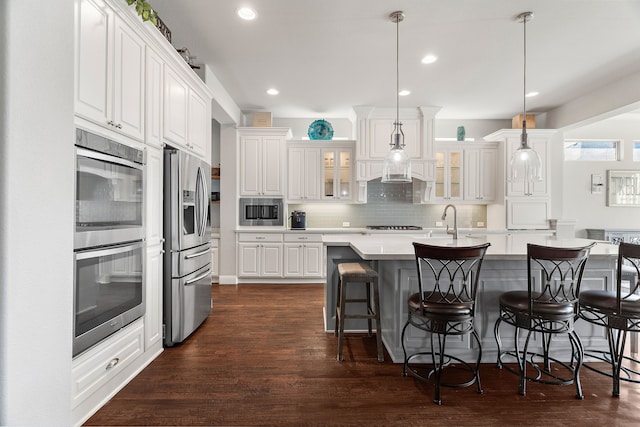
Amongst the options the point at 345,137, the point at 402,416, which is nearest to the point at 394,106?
the point at 345,137

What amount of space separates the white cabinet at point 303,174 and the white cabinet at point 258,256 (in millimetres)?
872

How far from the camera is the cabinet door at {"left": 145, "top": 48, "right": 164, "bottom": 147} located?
2.39 meters

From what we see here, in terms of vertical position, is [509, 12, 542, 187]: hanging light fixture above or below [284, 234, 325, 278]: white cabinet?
above

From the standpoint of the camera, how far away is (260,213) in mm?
5348

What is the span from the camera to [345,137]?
591 cm

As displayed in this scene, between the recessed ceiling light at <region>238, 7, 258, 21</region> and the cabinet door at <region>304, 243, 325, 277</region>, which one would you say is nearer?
the recessed ceiling light at <region>238, 7, 258, 21</region>

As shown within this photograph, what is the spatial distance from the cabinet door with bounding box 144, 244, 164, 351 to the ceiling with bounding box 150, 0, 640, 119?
2.11 meters

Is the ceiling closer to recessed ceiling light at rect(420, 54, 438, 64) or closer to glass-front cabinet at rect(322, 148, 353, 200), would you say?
recessed ceiling light at rect(420, 54, 438, 64)

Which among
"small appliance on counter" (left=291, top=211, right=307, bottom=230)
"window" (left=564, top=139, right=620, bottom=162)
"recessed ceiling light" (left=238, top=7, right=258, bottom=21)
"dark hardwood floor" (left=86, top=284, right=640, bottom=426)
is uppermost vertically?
"recessed ceiling light" (left=238, top=7, right=258, bottom=21)

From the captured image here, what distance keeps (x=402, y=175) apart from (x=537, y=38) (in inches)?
76.8

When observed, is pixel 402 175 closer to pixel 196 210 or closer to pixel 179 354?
pixel 196 210

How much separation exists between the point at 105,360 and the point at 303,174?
13.1ft

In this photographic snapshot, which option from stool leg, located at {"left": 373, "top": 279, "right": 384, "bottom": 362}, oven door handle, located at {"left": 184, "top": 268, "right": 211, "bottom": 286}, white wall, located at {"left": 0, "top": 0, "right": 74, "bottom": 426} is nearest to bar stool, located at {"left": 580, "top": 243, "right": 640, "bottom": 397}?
stool leg, located at {"left": 373, "top": 279, "right": 384, "bottom": 362}

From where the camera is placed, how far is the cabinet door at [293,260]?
5207 millimetres
